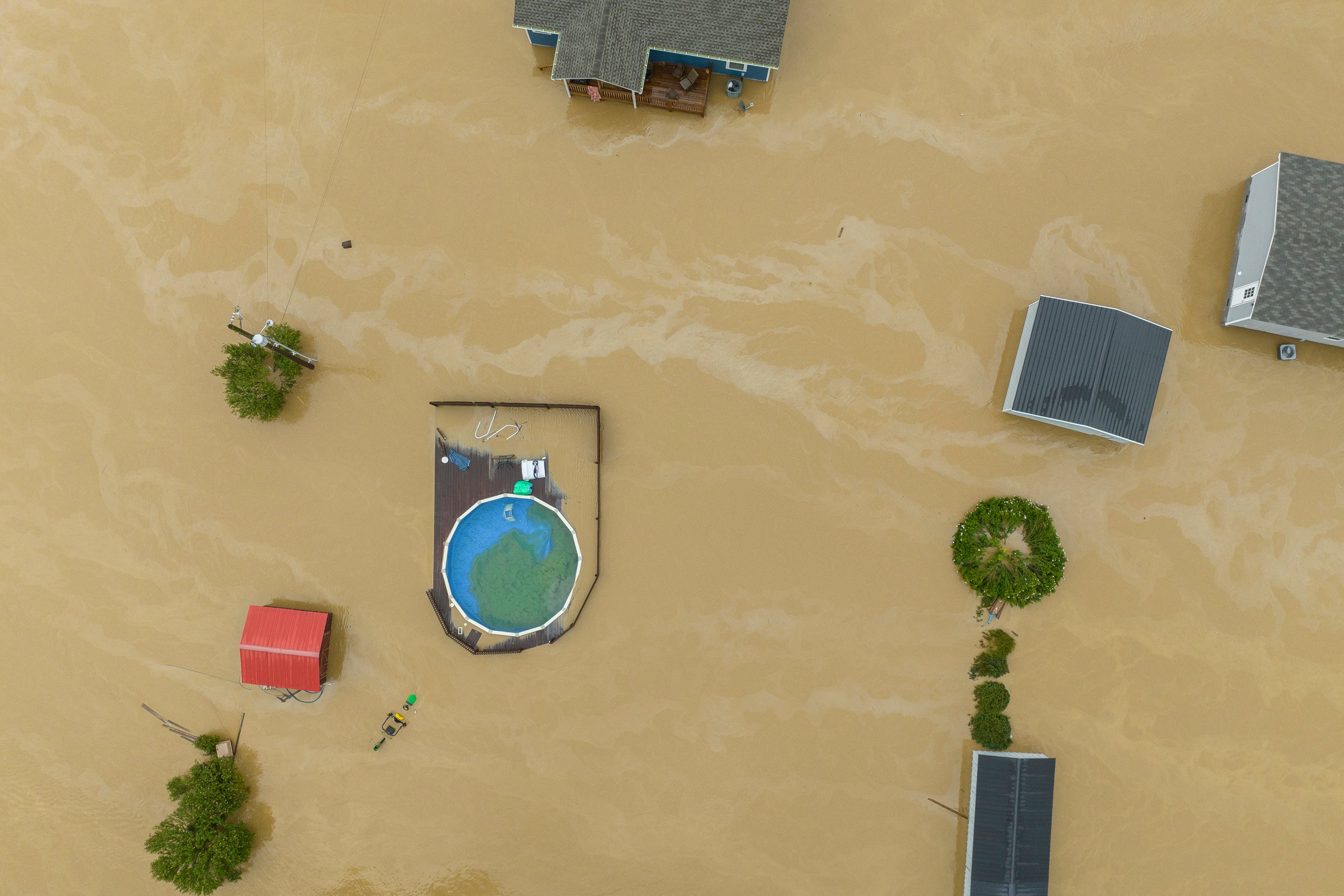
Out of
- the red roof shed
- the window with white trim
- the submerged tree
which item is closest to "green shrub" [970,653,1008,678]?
the window with white trim

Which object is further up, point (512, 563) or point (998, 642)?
point (512, 563)

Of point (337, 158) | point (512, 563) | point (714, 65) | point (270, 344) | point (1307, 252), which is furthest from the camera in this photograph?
point (512, 563)

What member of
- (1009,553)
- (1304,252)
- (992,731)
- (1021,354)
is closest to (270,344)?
(1021,354)

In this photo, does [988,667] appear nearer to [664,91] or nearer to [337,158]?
[664,91]

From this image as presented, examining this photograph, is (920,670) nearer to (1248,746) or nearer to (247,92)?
(1248,746)

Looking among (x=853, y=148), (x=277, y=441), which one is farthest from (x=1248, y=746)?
(x=277, y=441)

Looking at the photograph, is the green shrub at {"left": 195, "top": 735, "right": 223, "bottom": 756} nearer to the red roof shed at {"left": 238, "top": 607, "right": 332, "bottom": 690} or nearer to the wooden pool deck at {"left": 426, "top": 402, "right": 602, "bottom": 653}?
the red roof shed at {"left": 238, "top": 607, "right": 332, "bottom": 690}
